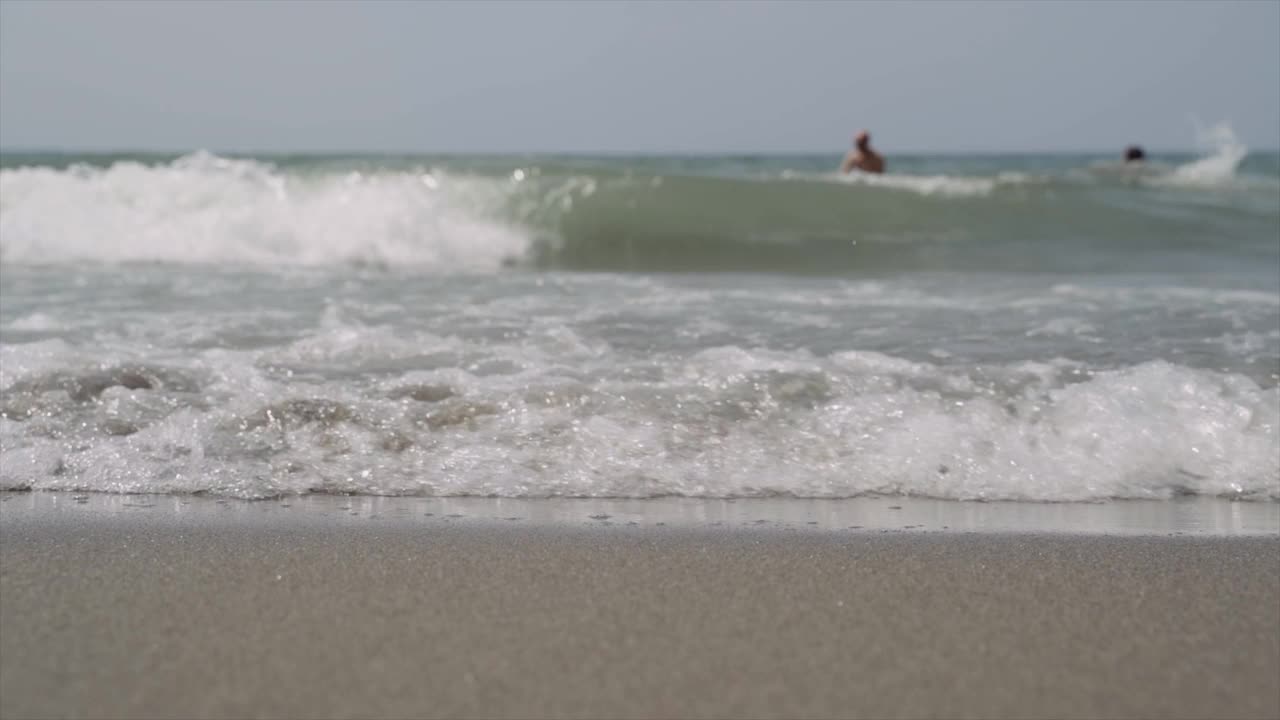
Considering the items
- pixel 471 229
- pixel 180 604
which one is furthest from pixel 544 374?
pixel 471 229

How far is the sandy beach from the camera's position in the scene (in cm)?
176

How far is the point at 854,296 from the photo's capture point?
6184 mm

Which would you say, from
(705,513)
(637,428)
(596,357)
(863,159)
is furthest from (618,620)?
(863,159)

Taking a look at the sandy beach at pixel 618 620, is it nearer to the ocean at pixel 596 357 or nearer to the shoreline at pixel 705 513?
the shoreline at pixel 705 513

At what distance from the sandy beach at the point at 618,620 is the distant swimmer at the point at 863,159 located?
11.1 m

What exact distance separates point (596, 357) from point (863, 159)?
990 cm

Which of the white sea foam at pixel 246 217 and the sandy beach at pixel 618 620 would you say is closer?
the sandy beach at pixel 618 620

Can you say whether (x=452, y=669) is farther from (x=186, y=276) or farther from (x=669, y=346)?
(x=186, y=276)

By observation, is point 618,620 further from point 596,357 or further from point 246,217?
point 246,217


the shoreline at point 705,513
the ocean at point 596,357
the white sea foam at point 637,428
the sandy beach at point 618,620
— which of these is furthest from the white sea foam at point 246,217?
the sandy beach at point 618,620

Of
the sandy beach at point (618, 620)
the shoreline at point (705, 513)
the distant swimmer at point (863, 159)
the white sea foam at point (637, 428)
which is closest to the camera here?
the sandy beach at point (618, 620)

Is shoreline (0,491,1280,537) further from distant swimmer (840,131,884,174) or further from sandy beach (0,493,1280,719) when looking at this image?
distant swimmer (840,131,884,174)

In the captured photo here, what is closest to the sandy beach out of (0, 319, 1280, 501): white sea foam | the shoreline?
the shoreline

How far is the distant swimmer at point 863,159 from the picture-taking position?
13.5 meters
